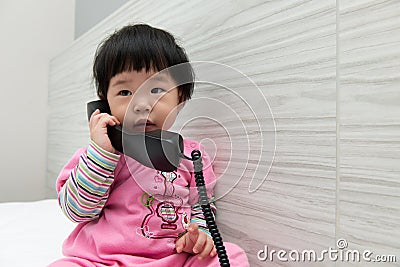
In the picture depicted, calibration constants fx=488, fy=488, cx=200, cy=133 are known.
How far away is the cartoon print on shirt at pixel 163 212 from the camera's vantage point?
84 centimetres

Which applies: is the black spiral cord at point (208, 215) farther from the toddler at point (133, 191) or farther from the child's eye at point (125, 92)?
the child's eye at point (125, 92)

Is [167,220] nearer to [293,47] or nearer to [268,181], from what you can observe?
[268,181]

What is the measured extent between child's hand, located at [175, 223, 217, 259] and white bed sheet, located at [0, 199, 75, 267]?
1.08 ft

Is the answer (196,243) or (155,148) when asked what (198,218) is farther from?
(155,148)

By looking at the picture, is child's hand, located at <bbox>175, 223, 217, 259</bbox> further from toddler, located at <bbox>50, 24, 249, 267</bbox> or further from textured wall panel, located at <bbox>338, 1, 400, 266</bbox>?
textured wall panel, located at <bbox>338, 1, 400, 266</bbox>

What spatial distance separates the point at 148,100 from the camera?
77cm

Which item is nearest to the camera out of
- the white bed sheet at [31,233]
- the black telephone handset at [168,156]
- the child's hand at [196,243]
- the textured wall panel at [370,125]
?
the textured wall panel at [370,125]

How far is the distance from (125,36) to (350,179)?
0.47 m

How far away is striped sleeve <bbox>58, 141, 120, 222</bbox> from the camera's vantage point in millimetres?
833

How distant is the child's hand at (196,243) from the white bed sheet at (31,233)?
1.08 feet

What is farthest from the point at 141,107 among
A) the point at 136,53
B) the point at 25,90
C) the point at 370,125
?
the point at 25,90

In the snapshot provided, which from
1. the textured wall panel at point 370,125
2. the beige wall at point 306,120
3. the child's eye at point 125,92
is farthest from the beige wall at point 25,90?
the textured wall panel at point 370,125

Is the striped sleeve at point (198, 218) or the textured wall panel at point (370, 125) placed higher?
the textured wall panel at point (370, 125)

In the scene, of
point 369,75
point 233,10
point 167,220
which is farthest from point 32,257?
point 369,75
